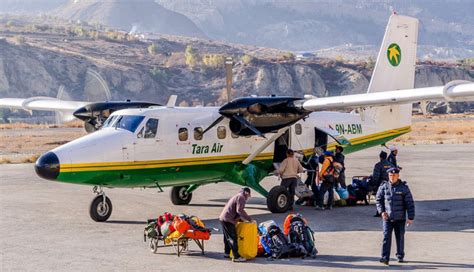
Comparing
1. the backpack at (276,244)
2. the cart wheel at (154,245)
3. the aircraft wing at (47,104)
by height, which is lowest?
the cart wheel at (154,245)

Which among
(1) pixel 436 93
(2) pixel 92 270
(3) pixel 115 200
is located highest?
(1) pixel 436 93

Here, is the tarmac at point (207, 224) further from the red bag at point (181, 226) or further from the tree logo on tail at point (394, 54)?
the tree logo on tail at point (394, 54)

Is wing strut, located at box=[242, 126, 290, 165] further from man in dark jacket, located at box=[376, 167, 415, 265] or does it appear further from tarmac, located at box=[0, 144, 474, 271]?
man in dark jacket, located at box=[376, 167, 415, 265]

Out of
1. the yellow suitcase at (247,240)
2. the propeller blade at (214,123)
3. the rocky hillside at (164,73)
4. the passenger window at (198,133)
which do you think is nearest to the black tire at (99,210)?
the passenger window at (198,133)

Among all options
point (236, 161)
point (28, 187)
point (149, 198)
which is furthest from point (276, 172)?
point (28, 187)

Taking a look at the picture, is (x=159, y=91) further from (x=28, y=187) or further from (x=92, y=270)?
(x=92, y=270)

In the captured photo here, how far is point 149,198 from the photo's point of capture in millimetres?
26312

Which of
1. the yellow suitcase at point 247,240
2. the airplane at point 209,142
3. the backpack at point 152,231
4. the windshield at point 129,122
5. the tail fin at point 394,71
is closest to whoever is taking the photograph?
the yellow suitcase at point 247,240

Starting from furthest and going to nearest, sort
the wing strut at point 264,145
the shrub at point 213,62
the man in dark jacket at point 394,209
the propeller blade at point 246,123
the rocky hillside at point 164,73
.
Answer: the shrub at point 213,62 → the rocky hillside at point 164,73 → the wing strut at point 264,145 → the propeller blade at point 246,123 → the man in dark jacket at point 394,209

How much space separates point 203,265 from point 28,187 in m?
15.1

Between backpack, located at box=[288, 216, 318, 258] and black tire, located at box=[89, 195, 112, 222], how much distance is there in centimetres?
640

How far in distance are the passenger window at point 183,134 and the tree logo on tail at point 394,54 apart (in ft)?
27.9

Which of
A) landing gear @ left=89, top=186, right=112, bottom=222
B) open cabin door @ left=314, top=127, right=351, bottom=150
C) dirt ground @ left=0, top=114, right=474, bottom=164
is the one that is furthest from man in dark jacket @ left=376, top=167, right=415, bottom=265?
dirt ground @ left=0, top=114, right=474, bottom=164

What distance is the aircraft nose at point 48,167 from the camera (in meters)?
20.0
